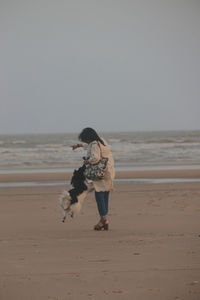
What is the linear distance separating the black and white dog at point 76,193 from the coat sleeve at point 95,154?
265 mm

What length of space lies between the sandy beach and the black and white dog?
13.7 inches

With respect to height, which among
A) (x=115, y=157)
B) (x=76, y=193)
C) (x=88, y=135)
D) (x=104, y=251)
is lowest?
(x=104, y=251)

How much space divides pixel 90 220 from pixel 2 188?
716 centimetres

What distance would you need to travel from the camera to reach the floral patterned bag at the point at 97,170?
25.4ft

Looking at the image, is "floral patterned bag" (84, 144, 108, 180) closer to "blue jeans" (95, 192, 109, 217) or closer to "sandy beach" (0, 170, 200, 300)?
"blue jeans" (95, 192, 109, 217)

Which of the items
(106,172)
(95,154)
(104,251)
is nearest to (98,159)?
(95,154)

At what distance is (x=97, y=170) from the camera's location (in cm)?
773

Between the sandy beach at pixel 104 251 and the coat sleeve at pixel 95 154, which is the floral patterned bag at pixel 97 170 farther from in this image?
the sandy beach at pixel 104 251

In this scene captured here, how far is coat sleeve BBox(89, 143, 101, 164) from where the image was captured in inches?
302

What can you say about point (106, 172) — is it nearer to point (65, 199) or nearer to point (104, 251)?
point (65, 199)

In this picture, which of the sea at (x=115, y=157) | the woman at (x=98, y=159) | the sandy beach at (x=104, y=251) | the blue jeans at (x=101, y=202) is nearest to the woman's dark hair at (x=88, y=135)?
the woman at (x=98, y=159)

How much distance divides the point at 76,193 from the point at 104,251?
176 cm

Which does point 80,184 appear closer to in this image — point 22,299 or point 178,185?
point 22,299

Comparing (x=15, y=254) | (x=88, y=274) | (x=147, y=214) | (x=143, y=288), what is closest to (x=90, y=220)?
(x=147, y=214)
